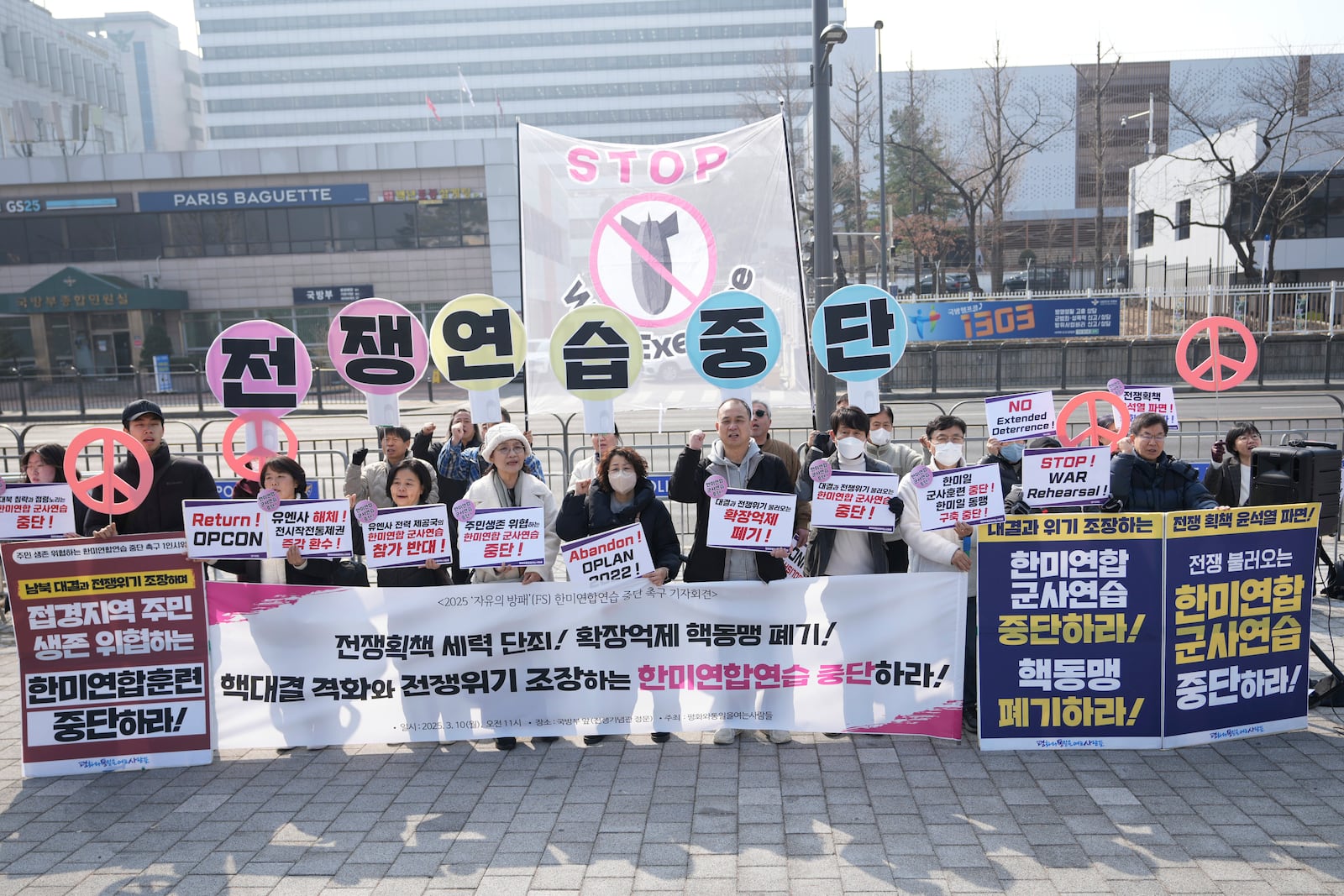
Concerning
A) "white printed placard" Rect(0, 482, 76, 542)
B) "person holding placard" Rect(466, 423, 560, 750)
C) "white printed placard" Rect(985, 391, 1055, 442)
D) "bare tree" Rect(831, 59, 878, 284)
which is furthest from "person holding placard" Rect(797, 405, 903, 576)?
"bare tree" Rect(831, 59, 878, 284)

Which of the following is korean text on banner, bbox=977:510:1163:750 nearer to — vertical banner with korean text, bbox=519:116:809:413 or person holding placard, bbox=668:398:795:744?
person holding placard, bbox=668:398:795:744

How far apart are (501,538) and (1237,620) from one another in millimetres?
4100

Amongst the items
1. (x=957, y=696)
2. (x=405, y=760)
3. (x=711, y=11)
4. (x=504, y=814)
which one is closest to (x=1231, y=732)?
(x=957, y=696)

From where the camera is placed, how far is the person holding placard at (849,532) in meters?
5.48

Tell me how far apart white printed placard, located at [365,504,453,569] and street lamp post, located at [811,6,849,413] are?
4.75 metres

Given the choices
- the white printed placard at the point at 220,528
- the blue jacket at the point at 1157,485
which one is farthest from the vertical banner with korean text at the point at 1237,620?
the white printed placard at the point at 220,528

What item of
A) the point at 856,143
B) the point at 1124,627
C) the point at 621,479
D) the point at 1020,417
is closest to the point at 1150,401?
the point at 1020,417

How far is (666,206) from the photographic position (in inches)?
287

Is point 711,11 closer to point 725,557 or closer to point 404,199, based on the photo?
point 404,199

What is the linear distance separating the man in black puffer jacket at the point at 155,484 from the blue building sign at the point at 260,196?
3592 cm

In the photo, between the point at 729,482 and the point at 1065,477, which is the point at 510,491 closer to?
the point at 729,482

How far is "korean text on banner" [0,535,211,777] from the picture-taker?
5.21 meters

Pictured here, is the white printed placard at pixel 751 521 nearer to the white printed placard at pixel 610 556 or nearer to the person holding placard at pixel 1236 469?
the white printed placard at pixel 610 556

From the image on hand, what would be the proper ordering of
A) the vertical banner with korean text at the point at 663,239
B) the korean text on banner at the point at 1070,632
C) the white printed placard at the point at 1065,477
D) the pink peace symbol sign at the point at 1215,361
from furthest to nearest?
the vertical banner with korean text at the point at 663,239 → the pink peace symbol sign at the point at 1215,361 → the white printed placard at the point at 1065,477 → the korean text on banner at the point at 1070,632
